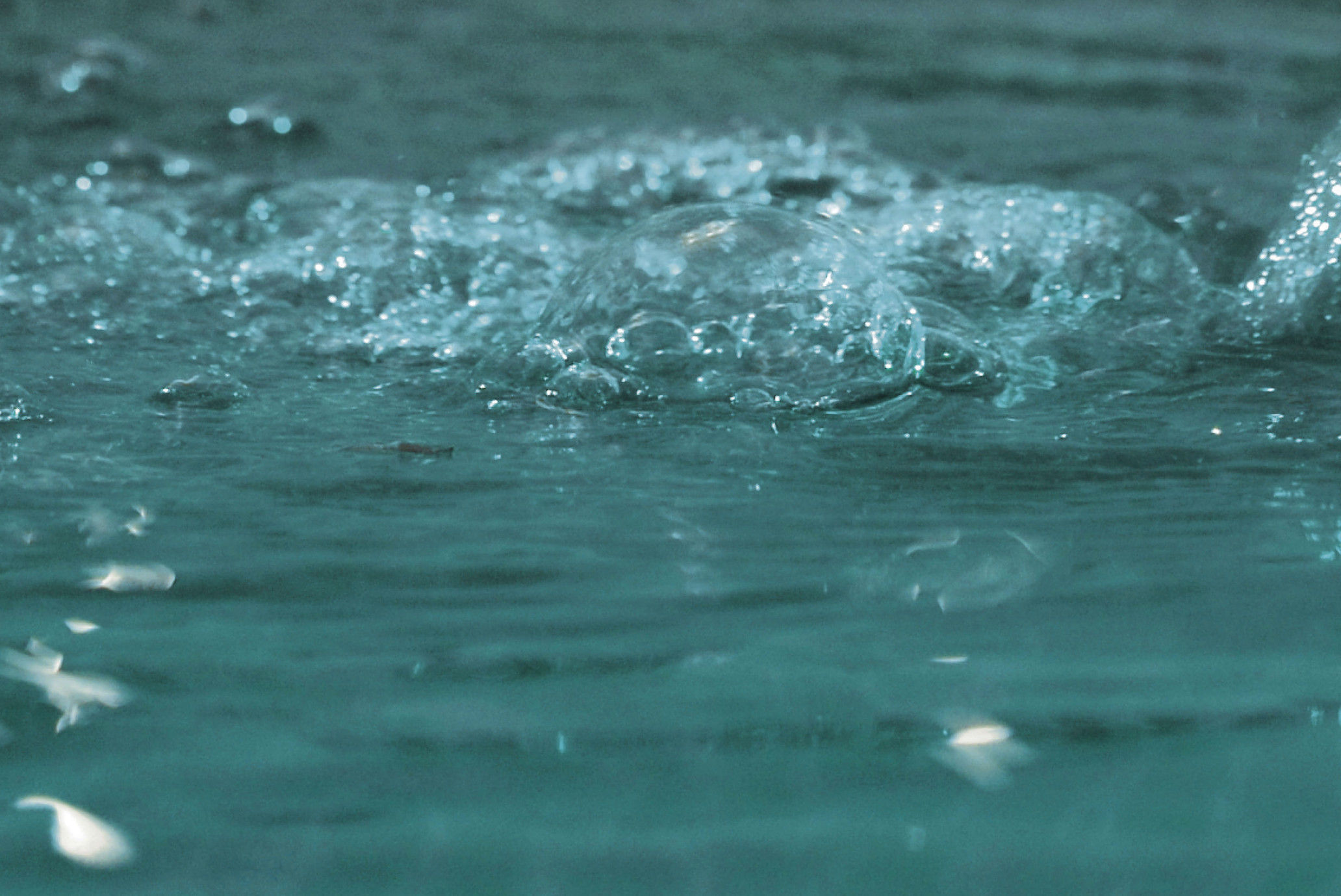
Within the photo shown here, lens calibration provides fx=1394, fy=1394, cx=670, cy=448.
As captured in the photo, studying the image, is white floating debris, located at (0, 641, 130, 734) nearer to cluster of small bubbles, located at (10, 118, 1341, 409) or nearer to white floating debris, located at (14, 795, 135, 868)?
white floating debris, located at (14, 795, 135, 868)

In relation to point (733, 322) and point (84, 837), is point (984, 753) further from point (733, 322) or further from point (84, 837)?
point (733, 322)

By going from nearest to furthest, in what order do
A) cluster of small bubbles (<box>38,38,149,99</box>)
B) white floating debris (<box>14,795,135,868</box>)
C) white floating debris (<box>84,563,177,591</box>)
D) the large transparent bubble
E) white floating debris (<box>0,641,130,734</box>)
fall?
1. white floating debris (<box>14,795,135,868</box>)
2. white floating debris (<box>0,641,130,734</box>)
3. white floating debris (<box>84,563,177,591</box>)
4. the large transparent bubble
5. cluster of small bubbles (<box>38,38,149,99</box>)

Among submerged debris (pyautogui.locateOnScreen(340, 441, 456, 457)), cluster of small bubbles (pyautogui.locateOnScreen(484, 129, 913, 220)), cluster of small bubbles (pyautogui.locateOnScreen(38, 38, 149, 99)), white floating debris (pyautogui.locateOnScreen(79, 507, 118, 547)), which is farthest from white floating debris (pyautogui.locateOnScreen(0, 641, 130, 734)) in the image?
cluster of small bubbles (pyautogui.locateOnScreen(38, 38, 149, 99))

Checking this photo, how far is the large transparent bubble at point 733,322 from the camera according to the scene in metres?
1.34

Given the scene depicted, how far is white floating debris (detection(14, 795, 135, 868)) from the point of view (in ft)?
2.14

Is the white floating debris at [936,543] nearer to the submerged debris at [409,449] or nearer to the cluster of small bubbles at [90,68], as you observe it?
the submerged debris at [409,449]

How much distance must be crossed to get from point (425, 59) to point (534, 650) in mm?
2914

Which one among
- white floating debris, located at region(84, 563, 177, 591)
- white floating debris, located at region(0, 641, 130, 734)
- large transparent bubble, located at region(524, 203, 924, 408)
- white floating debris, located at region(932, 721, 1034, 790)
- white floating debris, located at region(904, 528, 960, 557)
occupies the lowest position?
white floating debris, located at region(932, 721, 1034, 790)

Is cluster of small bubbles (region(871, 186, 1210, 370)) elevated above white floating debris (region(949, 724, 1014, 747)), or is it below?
above

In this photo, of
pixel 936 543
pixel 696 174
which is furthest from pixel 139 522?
pixel 696 174

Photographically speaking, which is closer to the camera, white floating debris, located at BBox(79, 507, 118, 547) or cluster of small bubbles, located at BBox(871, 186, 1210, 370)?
white floating debris, located at BBox(79, 507, 118, 547)

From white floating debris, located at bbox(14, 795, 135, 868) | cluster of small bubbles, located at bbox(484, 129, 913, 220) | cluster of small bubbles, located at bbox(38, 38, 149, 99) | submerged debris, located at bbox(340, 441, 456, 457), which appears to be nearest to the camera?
white floating debris, located at bbox(14, 795, 135, 868)

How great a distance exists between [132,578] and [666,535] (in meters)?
0.37

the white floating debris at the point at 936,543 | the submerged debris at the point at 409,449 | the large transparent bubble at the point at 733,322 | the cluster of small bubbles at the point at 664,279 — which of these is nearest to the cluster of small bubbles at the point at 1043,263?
the cluster of small bubbles at the point at 664,279
